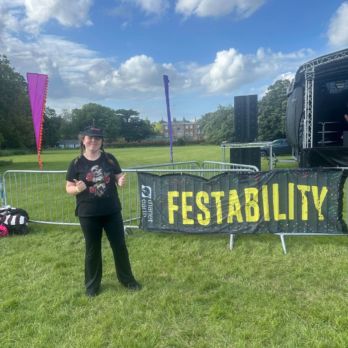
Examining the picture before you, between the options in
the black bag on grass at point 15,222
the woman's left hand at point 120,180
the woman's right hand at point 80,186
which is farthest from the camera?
the black bag on grass at point 15,222

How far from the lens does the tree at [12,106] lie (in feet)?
97.4

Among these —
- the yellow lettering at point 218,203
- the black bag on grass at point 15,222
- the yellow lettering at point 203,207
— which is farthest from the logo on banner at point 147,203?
the black bag on grass at point 15,222

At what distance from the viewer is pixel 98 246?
163 inches

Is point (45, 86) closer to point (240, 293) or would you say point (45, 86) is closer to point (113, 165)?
point (113, 165)

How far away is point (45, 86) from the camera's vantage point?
29.8ft

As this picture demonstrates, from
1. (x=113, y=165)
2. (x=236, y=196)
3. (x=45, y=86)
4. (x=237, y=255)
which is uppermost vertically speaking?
(x=45, y=86)

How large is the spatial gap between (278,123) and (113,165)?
41515 millimetres

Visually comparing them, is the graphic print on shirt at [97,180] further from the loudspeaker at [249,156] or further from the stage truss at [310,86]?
the stage truss at [310,86]

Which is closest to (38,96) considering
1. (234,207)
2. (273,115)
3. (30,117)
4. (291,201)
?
(234,207)

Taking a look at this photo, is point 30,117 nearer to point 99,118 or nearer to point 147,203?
point 147,203

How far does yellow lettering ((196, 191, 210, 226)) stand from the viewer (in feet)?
18.9

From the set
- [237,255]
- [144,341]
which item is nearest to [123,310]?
[144,341]

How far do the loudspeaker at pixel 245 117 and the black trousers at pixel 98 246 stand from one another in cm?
1040

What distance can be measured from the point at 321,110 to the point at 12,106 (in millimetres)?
24909
